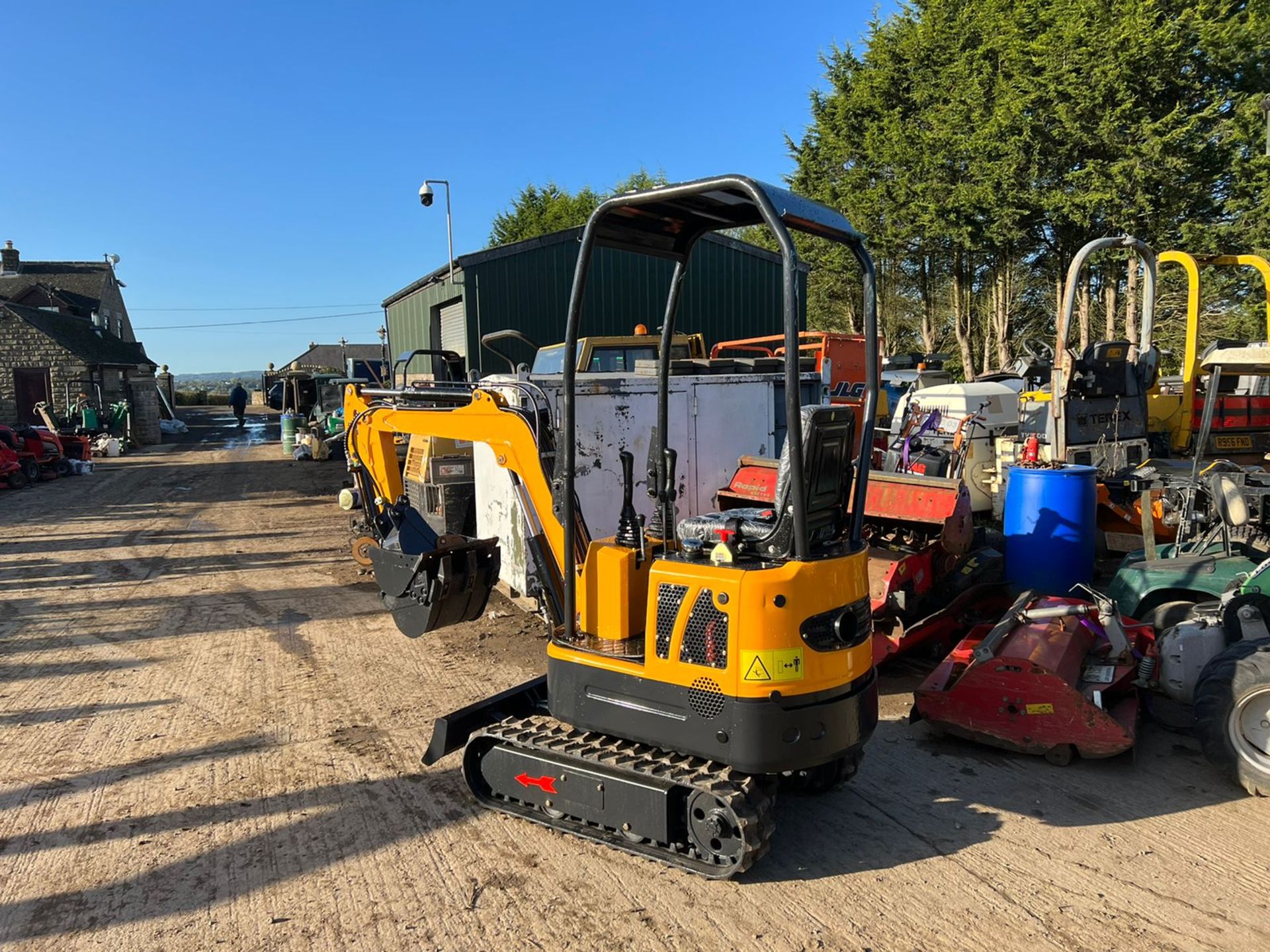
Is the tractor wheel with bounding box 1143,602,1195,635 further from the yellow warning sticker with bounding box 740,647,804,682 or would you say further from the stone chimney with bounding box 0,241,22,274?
the stone chimney with bounding box 0,241,22,274

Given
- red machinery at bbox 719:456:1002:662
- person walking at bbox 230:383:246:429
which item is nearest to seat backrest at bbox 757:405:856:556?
red machinery at bbox 719:456:1002:662

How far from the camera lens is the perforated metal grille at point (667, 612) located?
11.4ft

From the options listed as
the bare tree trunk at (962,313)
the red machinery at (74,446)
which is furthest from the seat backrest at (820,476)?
the bare tree trunk at (962,313)

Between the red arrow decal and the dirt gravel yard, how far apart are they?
0.79 feet

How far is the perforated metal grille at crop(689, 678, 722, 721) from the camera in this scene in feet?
11.1

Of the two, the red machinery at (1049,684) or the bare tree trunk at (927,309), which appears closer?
the red machinery at (1049,684)

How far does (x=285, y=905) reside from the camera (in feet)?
11.2

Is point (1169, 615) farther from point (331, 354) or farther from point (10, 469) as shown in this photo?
point (331, 354)

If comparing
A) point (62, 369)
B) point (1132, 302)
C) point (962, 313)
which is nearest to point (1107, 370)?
point (1132, 302)

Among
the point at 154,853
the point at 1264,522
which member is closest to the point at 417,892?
the point at 154,853

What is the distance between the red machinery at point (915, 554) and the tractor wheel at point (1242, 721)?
6.07ft

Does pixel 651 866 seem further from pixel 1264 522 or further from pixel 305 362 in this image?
pixel 305 362

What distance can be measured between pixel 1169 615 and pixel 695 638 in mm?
3866

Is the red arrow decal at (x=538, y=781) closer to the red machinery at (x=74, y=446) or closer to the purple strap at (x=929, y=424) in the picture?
the purple strap at (x=929, y=424)
